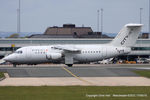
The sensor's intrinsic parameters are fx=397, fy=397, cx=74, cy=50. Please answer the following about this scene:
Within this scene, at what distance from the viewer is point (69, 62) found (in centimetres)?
5622

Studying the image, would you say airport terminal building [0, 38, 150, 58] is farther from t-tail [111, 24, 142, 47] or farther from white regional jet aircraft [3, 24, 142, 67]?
t-tail [111, 24, 142, 47]

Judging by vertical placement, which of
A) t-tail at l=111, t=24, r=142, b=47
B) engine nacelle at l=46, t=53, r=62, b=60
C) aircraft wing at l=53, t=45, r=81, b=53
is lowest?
engine nacelle at l=46, t=53, r=62, b=60

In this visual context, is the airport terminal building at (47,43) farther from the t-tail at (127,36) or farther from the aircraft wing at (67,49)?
the aircraft wing at (67,49)

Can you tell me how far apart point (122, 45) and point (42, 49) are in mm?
11357

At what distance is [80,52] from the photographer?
56500 millimetres
